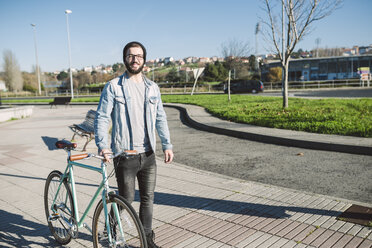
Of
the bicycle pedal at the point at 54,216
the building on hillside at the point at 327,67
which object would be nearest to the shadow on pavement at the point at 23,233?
the bicycle pedal at the point at 54,216

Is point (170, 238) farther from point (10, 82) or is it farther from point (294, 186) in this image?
point (10, 82)

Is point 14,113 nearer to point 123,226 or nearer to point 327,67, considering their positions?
point 123,226

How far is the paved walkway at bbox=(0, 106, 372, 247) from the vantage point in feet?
10.5

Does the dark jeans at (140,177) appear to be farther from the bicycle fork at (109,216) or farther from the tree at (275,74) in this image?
the tree at (275,74)

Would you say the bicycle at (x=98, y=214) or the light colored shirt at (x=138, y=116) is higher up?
the light colored shirt at (x=138, y=116)

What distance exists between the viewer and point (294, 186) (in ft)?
16.1

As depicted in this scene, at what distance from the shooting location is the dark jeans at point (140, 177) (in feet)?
8.86

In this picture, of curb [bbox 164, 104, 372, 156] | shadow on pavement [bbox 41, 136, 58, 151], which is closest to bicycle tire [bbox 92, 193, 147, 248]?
curb [bbox 164, 104, 372, 156]

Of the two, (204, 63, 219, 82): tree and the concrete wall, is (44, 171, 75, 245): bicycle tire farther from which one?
(204, 63, 219, 82): tree

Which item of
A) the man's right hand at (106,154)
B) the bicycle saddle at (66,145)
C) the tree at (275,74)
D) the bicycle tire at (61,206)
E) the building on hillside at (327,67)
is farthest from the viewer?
the building on hillside at (327,67)

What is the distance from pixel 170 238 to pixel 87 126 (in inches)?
201

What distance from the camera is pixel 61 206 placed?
325cm

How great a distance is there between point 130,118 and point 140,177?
54 cm

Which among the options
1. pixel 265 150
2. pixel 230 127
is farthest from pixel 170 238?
pixel 230 127
